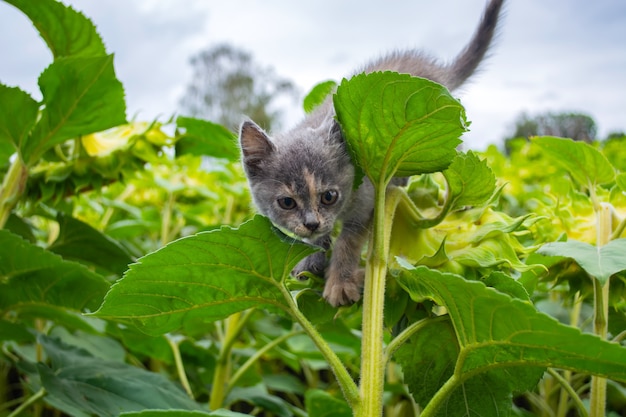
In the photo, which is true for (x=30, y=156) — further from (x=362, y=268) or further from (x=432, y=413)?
(x=432, y=413)

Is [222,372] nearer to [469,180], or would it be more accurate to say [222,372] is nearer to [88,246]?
[88,246]

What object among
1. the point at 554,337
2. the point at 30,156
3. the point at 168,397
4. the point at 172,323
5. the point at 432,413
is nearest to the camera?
the point at 554,337

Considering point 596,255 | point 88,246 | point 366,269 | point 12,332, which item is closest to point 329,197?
point 366,269

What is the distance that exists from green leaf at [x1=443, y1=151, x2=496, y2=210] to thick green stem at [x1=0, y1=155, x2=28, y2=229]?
1.06m

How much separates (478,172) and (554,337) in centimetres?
33

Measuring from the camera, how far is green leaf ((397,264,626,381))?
2.45ft

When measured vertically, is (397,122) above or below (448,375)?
above

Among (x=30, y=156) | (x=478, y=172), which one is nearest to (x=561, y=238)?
(x=478, y=172)

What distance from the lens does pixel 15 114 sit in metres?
1.41

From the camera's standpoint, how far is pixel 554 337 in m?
0.76

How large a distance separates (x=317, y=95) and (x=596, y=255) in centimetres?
105

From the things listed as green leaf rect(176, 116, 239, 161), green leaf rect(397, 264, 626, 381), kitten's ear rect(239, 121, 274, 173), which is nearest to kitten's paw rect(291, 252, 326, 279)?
kitten's ear rect(239, 121, 274, 173)

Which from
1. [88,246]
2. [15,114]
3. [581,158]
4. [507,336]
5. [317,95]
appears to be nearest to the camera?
[507,336]

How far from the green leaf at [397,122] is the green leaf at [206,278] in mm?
189
